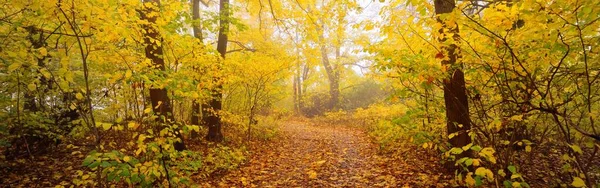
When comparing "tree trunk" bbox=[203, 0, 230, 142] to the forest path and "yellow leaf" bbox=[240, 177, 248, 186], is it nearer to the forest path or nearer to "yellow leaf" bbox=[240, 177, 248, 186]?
the forest path

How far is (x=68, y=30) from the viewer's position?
366 centimetres

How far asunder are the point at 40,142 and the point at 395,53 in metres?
8.07

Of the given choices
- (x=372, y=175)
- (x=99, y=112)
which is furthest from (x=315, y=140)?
(x=99, y=112)

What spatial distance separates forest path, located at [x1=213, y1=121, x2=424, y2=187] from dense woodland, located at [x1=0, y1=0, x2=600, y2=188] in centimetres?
6

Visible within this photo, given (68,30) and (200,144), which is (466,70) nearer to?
(68,30)

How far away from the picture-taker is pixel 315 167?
7254mm

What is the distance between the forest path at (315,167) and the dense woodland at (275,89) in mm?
58

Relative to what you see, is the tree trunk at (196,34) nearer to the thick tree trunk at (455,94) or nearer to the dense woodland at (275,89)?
the dense woodland at (275,89)

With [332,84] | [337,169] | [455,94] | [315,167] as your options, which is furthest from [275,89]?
[332,84]

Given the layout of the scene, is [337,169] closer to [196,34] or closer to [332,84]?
[196,34]

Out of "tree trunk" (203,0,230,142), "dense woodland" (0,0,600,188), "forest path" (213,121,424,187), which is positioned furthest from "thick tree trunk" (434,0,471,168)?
"tree trunk" (203,0,230,142)

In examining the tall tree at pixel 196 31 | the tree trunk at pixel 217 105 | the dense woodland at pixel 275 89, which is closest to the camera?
the dense woodland at pixel 275 89

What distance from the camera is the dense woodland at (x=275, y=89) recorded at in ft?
10.6

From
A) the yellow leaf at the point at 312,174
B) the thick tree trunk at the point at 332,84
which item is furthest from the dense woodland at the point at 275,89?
the thick tree trunk at the point at 332,84
